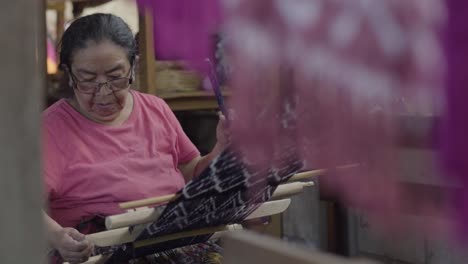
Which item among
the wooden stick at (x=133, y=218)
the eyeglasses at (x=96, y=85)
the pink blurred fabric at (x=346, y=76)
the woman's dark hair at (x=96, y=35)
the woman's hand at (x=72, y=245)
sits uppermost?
the woman's dark hair at (x=96, y=35)

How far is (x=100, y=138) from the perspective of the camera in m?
1.79

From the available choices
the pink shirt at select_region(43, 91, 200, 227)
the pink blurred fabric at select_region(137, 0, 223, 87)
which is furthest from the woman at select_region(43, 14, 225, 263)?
the pink blurred fabric at select_region(137, 0, 223, 87)

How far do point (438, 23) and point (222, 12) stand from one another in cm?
18

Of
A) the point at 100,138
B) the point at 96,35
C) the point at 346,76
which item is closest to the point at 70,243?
the point at 100,138

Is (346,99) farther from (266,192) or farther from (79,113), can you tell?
(79,113)

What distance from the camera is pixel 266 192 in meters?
1.40

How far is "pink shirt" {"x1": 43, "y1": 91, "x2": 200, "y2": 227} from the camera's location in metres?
1.71

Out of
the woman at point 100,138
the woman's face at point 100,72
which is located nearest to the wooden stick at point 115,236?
the woman at point 100,138

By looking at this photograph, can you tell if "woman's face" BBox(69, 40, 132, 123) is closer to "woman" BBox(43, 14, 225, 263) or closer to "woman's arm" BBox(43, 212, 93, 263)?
"woman" BBox(43, 14, 225, 263)

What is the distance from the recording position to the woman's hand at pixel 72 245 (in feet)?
5.04

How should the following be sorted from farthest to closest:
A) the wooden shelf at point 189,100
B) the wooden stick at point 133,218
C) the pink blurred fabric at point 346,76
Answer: the wooden shelf at point 189,100, the wooden stick at point 133,218, the pink blurred fabric at point 346,76

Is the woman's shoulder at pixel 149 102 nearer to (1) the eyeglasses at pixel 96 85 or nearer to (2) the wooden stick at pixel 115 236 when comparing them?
(1) the eyeglasses at pixel 96 85

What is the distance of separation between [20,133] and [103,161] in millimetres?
1103

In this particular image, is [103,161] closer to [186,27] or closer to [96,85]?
[96,85]
